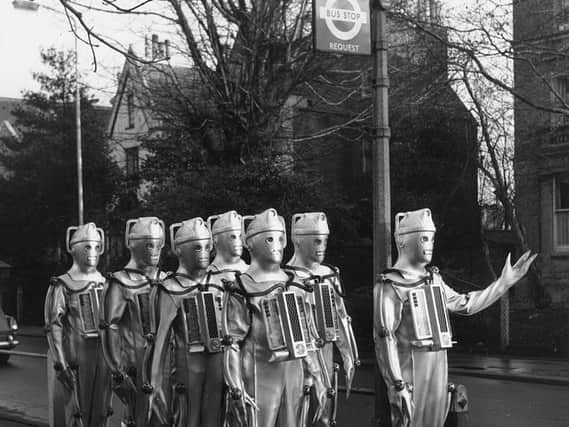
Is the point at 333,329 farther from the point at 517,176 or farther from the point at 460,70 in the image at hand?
the point at 517,176

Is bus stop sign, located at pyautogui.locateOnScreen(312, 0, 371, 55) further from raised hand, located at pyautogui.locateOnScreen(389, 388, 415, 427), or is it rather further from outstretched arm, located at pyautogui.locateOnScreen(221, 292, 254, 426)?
raised hand, located at pyautogui.locateOnScreen(389, 388, 415, 427)

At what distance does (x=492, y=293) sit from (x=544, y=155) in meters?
18.3

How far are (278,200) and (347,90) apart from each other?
5.12 metres

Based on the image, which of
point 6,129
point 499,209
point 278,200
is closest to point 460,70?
point 278,200

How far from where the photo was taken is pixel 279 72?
77.3ft

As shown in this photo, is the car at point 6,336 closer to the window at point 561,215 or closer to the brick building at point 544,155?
the brick building at point 544,155

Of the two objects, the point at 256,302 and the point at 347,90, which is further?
the point at 347,90

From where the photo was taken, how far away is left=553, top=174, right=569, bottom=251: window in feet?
88.5

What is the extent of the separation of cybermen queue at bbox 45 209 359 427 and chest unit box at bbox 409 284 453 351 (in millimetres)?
881

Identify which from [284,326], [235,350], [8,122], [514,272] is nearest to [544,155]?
[514,272]

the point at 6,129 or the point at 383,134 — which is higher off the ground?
the point at 6,129

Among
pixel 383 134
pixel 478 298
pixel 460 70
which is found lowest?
pixel 478 298

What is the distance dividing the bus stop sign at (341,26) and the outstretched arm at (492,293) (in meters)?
2.82

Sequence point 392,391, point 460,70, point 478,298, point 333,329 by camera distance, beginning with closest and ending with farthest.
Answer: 1. point 392,391
2. point 478,298
3. point 333,329
4. point 460,70
